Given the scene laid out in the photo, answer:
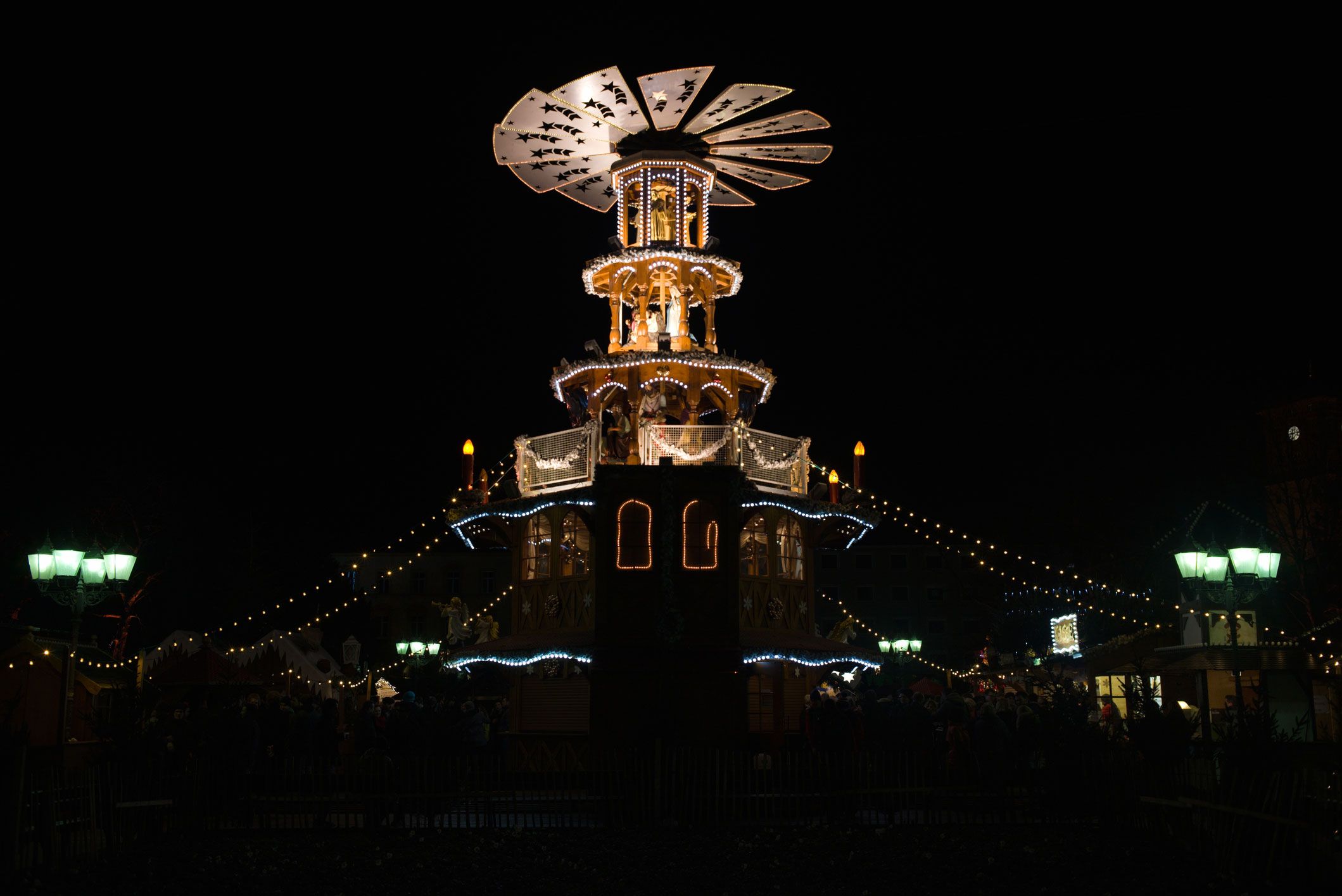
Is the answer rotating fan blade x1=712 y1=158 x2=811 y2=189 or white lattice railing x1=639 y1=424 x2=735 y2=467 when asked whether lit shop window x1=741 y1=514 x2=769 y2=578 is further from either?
rotating fan blade x1=712 y1=158 x2=811 y2=189

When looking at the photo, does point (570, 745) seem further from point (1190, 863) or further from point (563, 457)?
point (1190, 863)

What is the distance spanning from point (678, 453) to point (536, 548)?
4051mm

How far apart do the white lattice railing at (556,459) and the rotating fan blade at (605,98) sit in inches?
253

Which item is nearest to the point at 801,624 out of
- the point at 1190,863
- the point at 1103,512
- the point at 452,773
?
the point at 452,773

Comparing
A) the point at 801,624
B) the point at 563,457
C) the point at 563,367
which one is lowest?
the point at 801,624

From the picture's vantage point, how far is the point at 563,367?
27078 mm

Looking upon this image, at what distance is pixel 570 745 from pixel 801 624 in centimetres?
562

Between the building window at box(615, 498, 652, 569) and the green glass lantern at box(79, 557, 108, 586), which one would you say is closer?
the green glass lantern at box(79, 557, 108, 586)

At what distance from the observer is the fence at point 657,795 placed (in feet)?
49.9

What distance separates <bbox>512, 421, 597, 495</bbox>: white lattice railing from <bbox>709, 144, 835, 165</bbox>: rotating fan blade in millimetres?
6938

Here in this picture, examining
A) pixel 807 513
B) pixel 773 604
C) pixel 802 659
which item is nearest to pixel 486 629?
pixel 773 604

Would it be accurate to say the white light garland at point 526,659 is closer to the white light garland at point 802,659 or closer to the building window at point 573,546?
the building window at point 573,546

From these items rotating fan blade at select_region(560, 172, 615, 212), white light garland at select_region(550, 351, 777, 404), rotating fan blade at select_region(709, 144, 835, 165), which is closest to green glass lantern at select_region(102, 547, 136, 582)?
white light garland at select_region(550, 351, 777, 404)

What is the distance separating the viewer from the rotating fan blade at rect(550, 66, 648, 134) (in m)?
24.1
